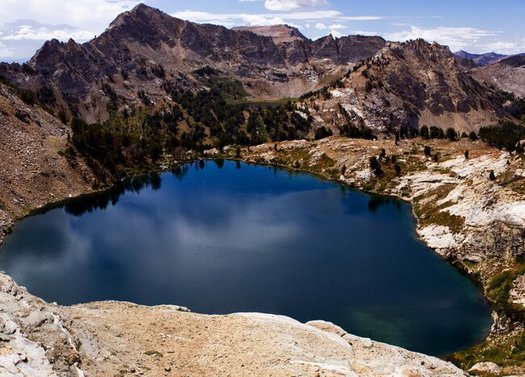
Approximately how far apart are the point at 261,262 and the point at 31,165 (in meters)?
76.4

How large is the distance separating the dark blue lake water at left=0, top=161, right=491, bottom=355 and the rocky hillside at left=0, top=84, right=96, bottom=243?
593 cm

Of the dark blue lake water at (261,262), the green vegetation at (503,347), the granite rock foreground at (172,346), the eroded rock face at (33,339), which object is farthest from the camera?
the dark blue lake water at (261,262)

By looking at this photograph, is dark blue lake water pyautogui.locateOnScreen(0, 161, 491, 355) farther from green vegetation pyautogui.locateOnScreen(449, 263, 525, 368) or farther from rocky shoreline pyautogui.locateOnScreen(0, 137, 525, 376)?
rocky shoreline pyautogui.locateOnScreen(0, 137, 525, 376)

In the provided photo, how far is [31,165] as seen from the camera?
128 meters

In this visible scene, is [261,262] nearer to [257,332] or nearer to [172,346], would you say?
[257,332]

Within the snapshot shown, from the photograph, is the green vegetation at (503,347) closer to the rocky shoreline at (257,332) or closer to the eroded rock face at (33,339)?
the rocky shoreline at (257,332)

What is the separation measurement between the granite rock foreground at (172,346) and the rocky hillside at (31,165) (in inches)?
3030

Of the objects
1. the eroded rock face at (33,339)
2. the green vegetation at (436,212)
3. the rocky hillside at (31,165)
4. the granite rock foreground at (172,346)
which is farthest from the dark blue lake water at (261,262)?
the eroded rock face at (33,339)

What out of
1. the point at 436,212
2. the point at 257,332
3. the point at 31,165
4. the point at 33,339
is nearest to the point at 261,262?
the point at 257,332

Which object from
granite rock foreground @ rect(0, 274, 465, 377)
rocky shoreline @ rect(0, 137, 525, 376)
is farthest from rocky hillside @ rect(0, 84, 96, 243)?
granite rock foreground @ rect(0, 274, 465, 377)

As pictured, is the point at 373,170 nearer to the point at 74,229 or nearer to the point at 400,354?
the point at 74,229

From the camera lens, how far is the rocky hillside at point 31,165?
11675 cm

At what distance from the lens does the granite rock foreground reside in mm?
29667

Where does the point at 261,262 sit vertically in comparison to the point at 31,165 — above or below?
below
